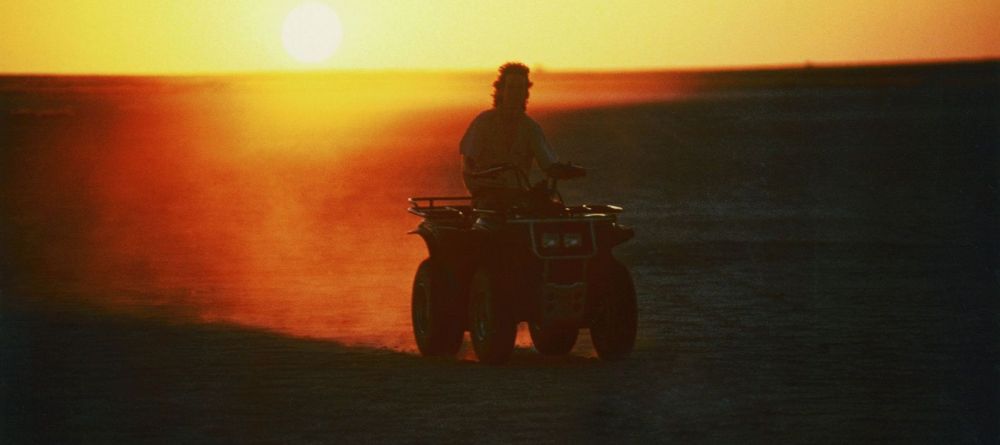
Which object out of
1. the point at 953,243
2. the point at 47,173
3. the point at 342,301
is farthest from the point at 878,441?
the point at 47,173

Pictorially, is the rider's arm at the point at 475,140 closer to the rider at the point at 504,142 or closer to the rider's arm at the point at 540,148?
the rider at the point at 504,142

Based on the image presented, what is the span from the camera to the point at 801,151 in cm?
3641

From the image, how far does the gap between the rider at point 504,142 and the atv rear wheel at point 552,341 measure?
0.95 metres

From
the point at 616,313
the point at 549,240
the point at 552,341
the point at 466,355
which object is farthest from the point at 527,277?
the point at 466,355

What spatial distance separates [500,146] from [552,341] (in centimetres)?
134

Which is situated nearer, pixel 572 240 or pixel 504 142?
pixel 572 240

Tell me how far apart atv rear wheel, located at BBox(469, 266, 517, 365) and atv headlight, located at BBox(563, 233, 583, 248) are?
49 centimetres

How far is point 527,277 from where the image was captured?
10742mm

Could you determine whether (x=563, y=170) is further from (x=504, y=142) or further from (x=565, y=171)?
(x=504, y=142)

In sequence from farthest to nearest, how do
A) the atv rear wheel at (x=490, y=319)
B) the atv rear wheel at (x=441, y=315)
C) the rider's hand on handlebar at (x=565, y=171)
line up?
the atv rear wheel at (x=441, y=315)
the atv rear wheel at (x=490, y=319)
the rider's hand on handlebar at (x=565, y=171)

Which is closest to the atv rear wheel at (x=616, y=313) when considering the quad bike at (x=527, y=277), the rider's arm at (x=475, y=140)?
the quad bike at (x=527, y=277)

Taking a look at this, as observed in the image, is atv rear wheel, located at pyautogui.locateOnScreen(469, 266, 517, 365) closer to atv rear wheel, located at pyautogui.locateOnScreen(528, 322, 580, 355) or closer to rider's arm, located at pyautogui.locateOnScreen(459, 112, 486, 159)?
atv rear wheel, located at pyautogui.locateOnScreen(528, 322, 580, 355)

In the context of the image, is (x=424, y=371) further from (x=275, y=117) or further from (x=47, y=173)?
(x=275, y=117)

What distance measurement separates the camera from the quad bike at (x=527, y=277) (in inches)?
417
